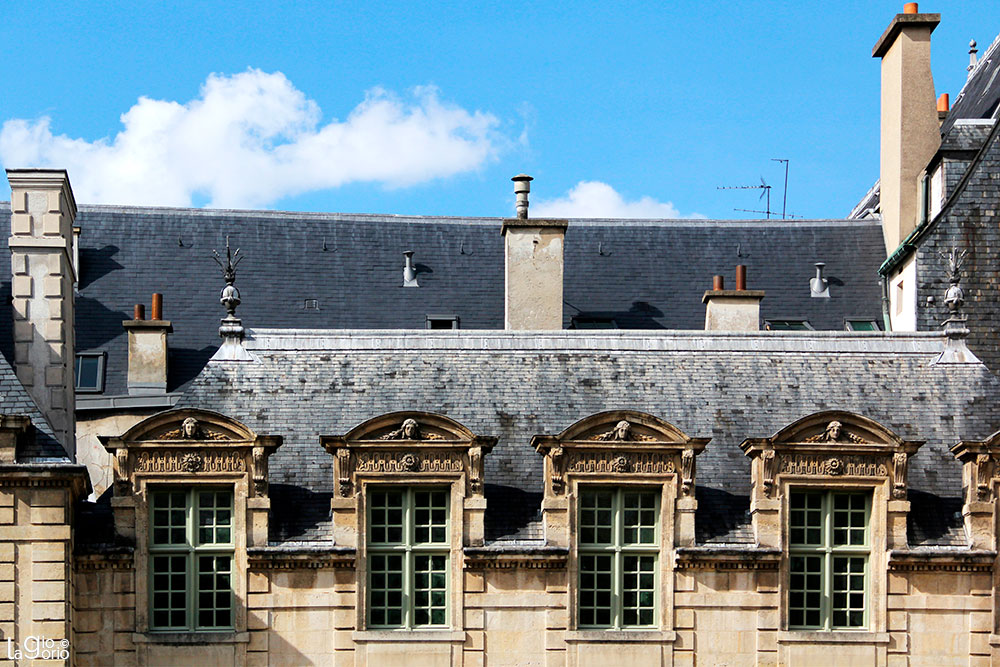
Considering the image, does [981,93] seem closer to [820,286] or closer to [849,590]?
[820,286]

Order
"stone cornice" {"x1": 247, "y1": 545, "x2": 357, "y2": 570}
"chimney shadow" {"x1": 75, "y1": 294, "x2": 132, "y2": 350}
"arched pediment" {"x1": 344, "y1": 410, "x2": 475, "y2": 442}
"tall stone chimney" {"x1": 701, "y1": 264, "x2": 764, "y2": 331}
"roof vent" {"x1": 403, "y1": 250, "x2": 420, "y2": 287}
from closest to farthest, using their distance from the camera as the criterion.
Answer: "stone cornice" {"x1": 247, "y1": 545, "x2": 357, "y2": 570}, "arched pediment" {"x1": 344, "y1": 410, "x2": 475, "y2": 442}, "tall stone chimney" {"x1": 701, "y1": 264, "x2": 764, "y2": 331}, "chimney shadow" {"x1": 75, "y1": 294, "x2": 132, "y2": 350}, "roof vent" {"x1": 403, "y1": 250, "x2": 420, "y2": 287}

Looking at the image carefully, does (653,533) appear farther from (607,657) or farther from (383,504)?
(383,504)

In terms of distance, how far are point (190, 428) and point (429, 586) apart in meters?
4.40

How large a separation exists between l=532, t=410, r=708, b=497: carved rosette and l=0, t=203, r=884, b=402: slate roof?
54.7ft

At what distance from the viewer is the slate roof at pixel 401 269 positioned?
43406 millimetres

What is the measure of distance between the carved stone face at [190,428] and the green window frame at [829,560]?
30.5ft

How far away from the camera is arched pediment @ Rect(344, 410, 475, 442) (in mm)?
26328

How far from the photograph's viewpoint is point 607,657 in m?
26.4

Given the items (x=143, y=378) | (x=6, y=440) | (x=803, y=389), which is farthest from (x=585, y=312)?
(x=6, y=440)

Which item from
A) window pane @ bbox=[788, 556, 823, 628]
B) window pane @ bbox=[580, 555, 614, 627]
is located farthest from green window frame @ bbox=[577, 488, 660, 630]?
window pane @ bbox=[788, 556, 823, 628]

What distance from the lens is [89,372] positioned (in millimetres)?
41750

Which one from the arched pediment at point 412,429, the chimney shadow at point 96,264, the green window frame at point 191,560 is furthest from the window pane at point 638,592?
the chimney shadow at point 96,264

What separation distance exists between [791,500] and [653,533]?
2.23m

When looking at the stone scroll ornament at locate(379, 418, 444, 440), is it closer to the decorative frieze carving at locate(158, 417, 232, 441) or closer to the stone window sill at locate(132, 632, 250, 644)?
the decorative frieze carving at locate(158, 417, 232, 441)
